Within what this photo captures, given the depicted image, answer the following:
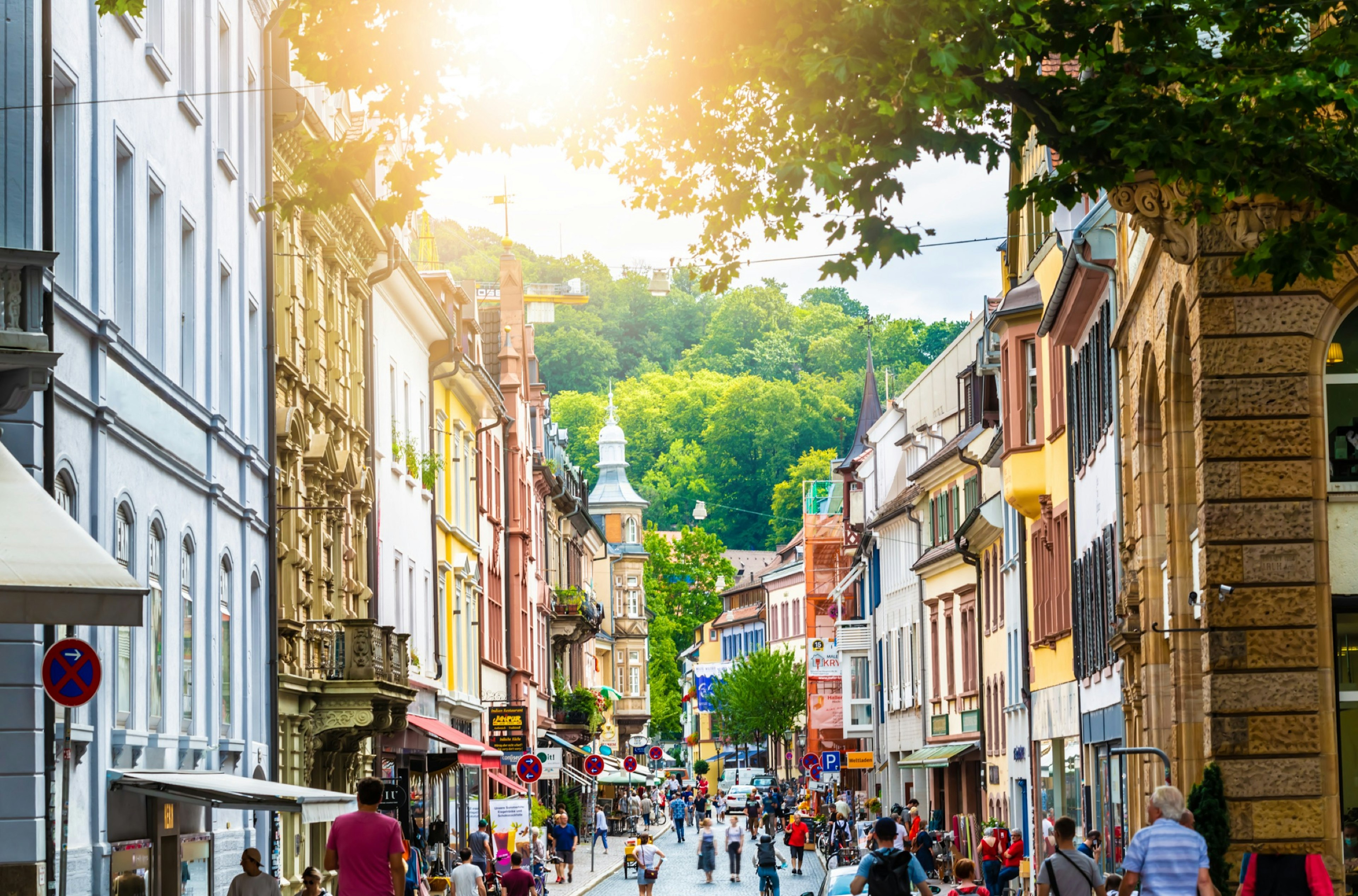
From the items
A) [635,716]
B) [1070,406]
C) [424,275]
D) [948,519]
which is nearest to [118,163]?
[1070,406]

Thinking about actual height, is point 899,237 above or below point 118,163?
below

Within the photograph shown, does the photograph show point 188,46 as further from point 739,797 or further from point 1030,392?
point 739,797

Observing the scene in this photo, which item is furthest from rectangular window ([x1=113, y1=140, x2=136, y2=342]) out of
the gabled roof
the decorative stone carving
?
the gabled roof

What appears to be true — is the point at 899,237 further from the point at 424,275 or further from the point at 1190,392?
the point at 424,275

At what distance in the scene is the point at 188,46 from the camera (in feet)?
71.8

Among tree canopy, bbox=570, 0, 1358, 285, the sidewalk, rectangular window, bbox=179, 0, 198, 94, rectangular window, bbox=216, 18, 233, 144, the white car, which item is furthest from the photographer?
the white car

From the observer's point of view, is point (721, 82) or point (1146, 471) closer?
point (721, 82)

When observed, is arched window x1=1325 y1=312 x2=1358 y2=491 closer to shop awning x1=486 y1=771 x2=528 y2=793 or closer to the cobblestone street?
the cobblestone street

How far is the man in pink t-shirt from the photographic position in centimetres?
1241

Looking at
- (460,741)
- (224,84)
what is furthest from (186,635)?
(460,741)

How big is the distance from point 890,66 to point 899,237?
949mm

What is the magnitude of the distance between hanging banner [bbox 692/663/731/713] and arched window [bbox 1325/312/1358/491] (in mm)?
106266

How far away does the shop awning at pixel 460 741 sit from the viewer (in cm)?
3519

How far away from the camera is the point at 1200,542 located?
1633 centimetres
